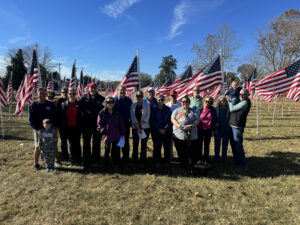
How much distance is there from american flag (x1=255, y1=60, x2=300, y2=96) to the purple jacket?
7.21 m

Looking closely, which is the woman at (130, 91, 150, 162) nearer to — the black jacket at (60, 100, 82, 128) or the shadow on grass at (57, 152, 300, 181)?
the shadow on grass at (57, 152, 300, 181)

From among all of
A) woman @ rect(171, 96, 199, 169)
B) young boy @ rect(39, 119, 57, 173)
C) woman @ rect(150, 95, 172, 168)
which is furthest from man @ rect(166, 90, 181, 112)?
young boy @ rect(39, 119, 57, 173)

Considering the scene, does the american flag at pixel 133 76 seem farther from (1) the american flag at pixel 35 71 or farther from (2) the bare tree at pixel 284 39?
(2) the bare tree at pixel 284 39

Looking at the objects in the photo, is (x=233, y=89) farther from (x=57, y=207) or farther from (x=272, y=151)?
(x=57, y=207)

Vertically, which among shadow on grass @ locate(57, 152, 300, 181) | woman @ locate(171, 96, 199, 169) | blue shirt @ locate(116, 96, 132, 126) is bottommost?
shadow on grass @ locate(57, 152, 300, 181)

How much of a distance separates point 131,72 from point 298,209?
6451mm

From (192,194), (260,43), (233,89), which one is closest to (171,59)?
(260,43)

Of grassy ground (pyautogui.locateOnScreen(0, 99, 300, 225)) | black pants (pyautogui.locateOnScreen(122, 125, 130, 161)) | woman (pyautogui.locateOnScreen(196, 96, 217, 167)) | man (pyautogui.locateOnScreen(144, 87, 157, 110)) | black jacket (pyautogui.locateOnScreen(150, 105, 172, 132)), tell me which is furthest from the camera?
black pants (pyautogui.locateOnScreen(122, 125, 130, 161))

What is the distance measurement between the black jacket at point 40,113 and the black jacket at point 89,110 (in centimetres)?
79

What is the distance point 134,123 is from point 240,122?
3.15 m

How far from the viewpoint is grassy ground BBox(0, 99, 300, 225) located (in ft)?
11.3

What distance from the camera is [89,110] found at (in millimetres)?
5270

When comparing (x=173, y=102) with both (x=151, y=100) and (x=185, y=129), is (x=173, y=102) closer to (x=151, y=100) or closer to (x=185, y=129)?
(x=151, y=100)

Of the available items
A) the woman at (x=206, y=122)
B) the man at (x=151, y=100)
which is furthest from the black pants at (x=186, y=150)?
the man at (x=151, y=100)
